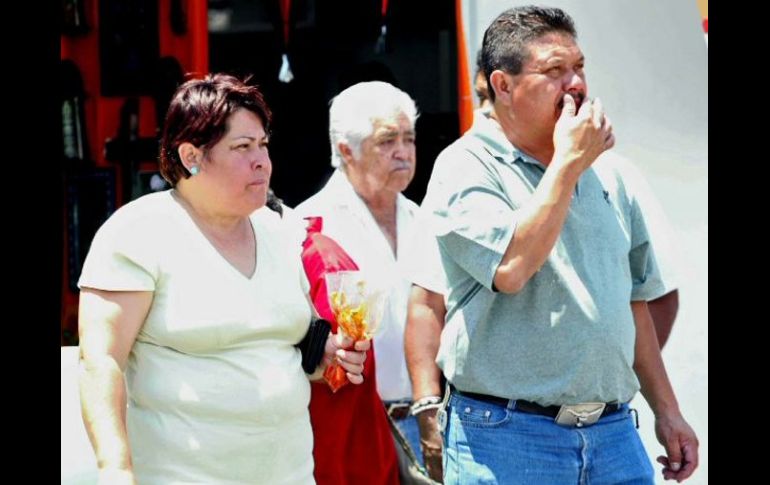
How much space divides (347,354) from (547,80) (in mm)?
832

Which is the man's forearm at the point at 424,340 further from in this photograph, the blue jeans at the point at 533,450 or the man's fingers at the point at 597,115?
the man's fingers at the point at 597,115

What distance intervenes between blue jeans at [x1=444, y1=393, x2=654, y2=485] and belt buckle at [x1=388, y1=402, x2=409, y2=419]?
1.16 metres

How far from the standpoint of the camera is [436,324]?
152 inches

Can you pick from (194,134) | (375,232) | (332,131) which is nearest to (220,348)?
(194,134)

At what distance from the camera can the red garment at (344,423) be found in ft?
12.2

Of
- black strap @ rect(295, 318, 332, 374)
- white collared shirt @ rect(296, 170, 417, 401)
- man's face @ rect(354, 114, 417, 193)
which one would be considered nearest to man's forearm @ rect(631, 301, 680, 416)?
black strap @ rect(295, 318, 332, 374)

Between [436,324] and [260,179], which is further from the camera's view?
[436,324]

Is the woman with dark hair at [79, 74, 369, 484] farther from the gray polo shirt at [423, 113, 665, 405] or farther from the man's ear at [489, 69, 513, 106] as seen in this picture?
the man's ear at [489, 69, 513, 106]

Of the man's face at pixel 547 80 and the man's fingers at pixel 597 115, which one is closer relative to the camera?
the man's fingers at pixel 597 115

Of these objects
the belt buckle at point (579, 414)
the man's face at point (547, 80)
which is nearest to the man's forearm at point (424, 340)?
the belt buckle at point (579, 414)

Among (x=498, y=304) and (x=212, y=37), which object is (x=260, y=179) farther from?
(x=212, y=37)

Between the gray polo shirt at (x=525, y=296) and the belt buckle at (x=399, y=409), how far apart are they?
1.16 m

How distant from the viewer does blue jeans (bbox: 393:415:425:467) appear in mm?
4355
